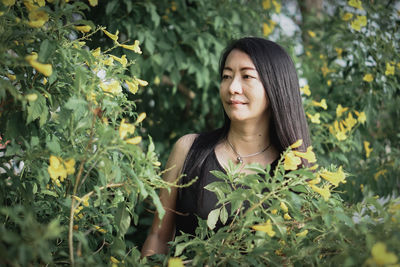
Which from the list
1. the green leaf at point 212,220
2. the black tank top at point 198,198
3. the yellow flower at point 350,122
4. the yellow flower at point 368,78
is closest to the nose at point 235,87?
the black tank top at point 198,198

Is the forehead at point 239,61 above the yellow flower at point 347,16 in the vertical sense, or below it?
below

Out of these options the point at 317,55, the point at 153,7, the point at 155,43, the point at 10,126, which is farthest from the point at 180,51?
the point at 10,126

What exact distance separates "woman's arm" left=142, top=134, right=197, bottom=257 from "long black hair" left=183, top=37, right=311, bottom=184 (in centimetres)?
5

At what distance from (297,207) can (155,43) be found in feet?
5.25

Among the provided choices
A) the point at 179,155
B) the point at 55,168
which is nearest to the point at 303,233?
the point at 55,168

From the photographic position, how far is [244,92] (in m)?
1.65

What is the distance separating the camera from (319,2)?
4332mm

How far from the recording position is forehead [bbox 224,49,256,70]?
166 centimetres

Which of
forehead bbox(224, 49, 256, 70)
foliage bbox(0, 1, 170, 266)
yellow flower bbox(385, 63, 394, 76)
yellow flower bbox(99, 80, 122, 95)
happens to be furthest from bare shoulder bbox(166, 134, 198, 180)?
yellow flower bbox(385, 63, 394, 76)

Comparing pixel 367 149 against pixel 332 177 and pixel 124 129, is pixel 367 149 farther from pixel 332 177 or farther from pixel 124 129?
pixel 124 129

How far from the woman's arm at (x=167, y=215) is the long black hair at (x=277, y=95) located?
49mm

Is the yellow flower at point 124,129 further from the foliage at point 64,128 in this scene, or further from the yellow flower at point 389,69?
the yellow flower at point 389,69

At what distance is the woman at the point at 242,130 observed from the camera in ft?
5.45

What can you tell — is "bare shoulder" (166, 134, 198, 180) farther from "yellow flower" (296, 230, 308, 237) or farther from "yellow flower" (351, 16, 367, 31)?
"yellow flower" (351, 16, 367, 31)
